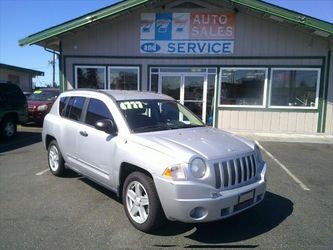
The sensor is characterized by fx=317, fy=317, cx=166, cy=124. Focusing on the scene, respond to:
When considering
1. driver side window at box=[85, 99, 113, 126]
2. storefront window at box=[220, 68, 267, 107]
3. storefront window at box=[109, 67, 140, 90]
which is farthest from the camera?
storefront window at box=[109, 67, 140, 90]

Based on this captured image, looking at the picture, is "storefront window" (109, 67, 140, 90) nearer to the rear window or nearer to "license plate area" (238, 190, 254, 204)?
the rear window

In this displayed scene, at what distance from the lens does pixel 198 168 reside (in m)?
3.68

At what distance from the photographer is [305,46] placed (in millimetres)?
12719

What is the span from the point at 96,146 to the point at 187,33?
367 inches

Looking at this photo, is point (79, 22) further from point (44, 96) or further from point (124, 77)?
point (44, 96)

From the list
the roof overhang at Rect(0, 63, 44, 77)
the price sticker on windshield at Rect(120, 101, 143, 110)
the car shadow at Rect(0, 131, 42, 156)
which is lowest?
the car shadow at Rect(0, 131, 42, 156)

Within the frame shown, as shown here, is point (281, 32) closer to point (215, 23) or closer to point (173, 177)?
point (215, 23)

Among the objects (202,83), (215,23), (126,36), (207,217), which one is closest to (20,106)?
(126,36)

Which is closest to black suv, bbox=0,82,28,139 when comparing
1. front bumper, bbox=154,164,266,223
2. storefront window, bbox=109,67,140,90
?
storefront window, bbox=109,67,140,90

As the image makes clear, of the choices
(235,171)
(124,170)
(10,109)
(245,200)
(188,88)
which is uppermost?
(188,88)

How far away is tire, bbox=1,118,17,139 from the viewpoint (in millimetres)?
11055

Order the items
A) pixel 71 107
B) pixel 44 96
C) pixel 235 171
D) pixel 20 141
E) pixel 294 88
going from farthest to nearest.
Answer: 1. pixel 44 96
2. pixel 294 88
3. pixel 20 141
4. pixel 71 107
5. pixel 235 171

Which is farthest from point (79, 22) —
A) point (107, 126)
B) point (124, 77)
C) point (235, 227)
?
point (235, 227)

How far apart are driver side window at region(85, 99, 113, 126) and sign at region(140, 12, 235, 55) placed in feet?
27.5
